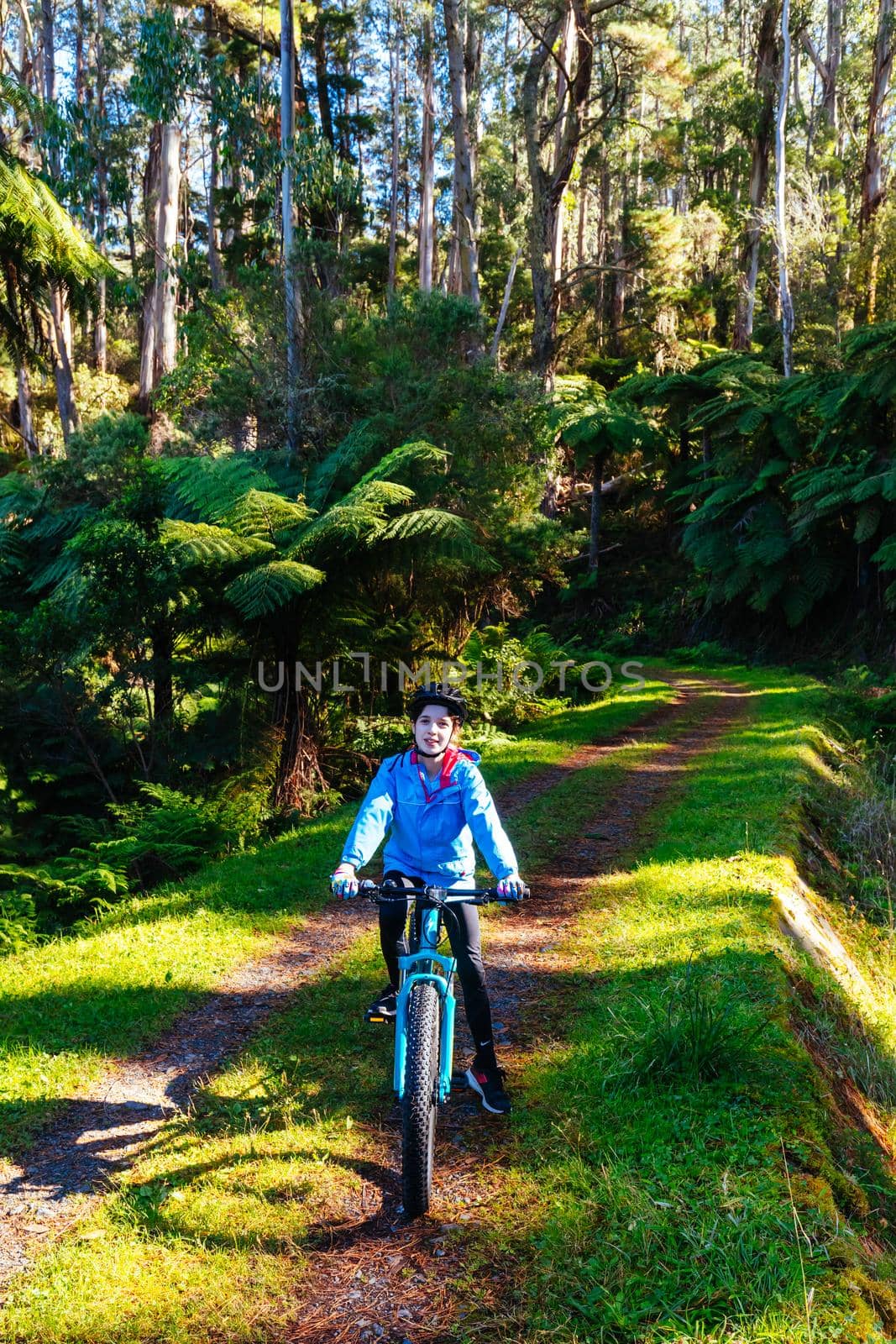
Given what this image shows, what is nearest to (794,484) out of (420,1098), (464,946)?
(464,946)

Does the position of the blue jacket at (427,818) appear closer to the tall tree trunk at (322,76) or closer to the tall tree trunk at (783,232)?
the tall tree trunk at (783,232)

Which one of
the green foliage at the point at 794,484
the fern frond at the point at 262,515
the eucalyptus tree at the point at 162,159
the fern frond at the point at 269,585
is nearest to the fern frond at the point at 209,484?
the fern frond at the point at 262,515

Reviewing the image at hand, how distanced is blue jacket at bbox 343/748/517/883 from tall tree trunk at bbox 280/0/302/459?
8.19 m

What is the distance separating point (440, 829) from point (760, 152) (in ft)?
89.8

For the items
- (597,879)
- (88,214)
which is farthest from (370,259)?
(597,879)

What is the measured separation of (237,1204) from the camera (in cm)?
328

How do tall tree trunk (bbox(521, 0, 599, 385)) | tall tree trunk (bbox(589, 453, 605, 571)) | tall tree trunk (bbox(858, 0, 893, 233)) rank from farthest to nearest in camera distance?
tall tree trunk (bbox(589, 453, 605, 571)) < tall tree trunk (bbox(858, 0, 893, 233)) < tall tree trunk (bbox(521, 0, 599, 385))

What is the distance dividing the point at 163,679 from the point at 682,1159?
25.3ft

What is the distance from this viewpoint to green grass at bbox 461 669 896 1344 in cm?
270

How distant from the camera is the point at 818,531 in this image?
17016 millimetres

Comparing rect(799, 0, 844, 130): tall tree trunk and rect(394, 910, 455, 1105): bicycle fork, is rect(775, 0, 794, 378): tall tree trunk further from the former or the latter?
rect(394, 910, 455, 1105): bicycle fork

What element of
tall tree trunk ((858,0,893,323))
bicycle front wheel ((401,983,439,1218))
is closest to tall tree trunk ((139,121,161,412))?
tall tree trunk ((858,0,893,323))

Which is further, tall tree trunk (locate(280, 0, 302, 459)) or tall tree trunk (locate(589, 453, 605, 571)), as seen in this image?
tall tree trunk (locate(589, 453, 605, 571))

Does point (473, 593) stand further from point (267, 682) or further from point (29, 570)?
point (29, 570)
